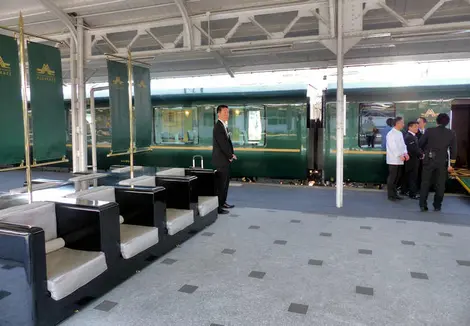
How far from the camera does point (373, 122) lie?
7.69 meters

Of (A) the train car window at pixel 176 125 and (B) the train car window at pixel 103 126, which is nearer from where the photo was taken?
(A) the train car window at pixel 176 125

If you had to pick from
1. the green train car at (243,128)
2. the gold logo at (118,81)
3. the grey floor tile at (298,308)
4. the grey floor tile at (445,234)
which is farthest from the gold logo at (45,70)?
the green train car at (243,128)

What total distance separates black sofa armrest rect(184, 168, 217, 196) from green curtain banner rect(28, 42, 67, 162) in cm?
194

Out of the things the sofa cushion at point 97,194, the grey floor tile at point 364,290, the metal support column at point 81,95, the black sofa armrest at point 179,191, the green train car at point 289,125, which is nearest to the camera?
the grey floor tile at point 364,290

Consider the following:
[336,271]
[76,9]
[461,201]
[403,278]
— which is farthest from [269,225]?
[76,9]

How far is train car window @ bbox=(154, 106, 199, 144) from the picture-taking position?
9.05m

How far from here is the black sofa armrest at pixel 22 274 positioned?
2.40 metres

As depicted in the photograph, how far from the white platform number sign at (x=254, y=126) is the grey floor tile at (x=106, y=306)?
19.5ft

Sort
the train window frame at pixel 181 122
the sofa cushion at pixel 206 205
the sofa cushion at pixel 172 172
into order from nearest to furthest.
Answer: the sofa cushion at pixel 206 205 < the sofa cushion at pixel 172 172 < the train window frame at pixel 181 122

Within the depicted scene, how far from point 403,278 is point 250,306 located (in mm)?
1528

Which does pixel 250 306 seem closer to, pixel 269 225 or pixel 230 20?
pixel 269 225

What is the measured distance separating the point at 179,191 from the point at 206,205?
48 cm

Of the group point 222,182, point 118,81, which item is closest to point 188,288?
point 222,182

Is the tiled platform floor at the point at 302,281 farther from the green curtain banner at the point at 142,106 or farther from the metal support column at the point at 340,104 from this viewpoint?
the green curtain banner at the point at 142,106
